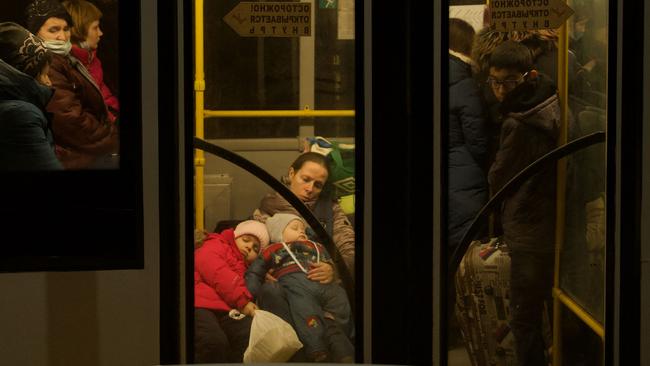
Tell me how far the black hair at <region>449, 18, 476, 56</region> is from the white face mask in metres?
1.10

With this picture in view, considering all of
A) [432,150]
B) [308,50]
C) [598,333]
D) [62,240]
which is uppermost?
[308,50]

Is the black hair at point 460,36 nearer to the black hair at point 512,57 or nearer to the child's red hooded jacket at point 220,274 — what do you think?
the black hair at point 512,57

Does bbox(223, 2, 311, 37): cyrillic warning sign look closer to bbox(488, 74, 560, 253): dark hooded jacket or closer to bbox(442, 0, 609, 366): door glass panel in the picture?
bbox(442, 0, 609, 366): door glass panel

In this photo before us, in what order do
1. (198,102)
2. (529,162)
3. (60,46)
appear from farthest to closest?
(529,162) → (198,102) → (60,46)

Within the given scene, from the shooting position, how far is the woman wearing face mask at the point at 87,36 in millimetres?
3152

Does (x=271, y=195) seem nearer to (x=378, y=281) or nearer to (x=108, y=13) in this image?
(x=378, y=281)

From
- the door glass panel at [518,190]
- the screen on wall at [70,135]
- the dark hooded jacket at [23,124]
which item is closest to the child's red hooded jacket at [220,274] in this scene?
the screen on wall at [70,135]

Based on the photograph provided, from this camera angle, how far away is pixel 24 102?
3166mm

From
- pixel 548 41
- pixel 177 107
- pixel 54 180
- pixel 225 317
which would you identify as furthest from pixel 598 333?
pixel 54 180

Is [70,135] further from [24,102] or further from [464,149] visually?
[464,149]

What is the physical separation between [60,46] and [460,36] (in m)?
1.16

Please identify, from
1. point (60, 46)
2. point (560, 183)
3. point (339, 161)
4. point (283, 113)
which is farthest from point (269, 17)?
point (560, 183)

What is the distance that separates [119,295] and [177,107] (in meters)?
0.57

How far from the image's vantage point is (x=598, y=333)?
340 cm
